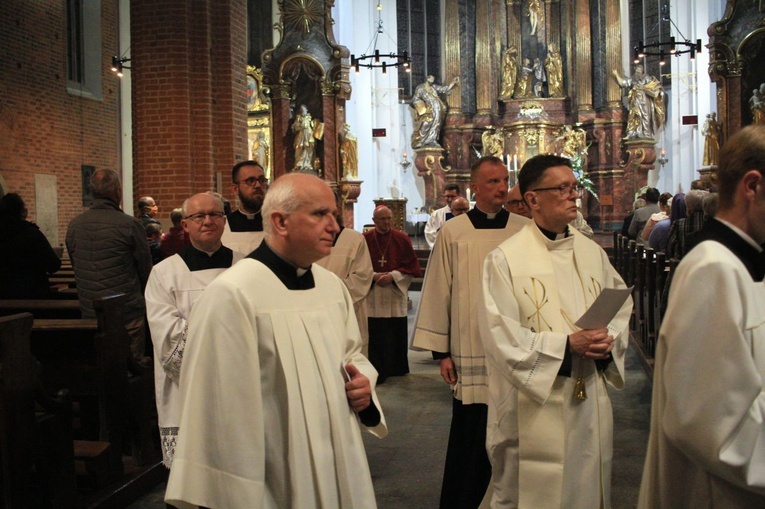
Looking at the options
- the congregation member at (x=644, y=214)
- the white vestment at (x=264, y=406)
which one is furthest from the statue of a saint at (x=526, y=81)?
the white vestment at (x=264, y=406)

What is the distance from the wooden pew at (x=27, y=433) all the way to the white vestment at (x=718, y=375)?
2896 millimetres

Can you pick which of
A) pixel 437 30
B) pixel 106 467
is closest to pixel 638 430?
pixel 106 467

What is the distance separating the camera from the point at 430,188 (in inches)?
1027

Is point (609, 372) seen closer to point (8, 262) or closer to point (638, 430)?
point (638, 430)

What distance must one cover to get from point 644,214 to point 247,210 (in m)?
8.32

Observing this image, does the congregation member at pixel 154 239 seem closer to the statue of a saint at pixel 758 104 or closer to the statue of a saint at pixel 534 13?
the statue of a saint at pixel 758 104

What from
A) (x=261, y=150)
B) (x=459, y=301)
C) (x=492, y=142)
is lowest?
(x=459, y=301)

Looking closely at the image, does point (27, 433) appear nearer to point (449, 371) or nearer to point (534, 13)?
point (449, 371)

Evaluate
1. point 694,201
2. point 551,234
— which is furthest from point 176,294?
point 694,201

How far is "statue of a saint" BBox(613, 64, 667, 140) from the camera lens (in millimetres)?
24594

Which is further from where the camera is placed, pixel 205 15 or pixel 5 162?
pixel 5 162

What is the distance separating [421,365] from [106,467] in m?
4.87

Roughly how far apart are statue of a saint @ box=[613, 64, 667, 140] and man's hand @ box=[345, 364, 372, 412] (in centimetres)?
2385

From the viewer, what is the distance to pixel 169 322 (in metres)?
3.85
